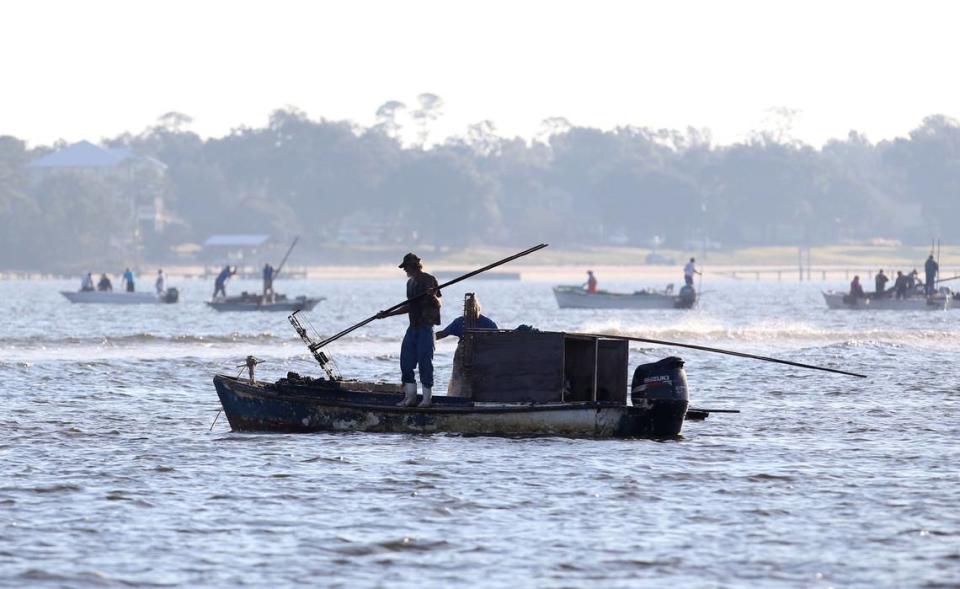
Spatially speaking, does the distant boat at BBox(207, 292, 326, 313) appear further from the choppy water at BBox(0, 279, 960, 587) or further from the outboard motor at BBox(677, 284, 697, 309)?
the choppy water at BBox(0, 279, 960, 587)

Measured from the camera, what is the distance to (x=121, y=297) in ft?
268

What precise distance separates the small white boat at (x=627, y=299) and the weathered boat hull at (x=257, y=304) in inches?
512

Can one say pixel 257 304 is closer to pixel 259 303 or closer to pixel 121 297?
pixel 259 303

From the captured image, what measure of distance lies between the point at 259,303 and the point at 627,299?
1560cm

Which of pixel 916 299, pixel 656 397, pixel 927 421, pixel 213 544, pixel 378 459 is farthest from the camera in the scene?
pixel 916 299

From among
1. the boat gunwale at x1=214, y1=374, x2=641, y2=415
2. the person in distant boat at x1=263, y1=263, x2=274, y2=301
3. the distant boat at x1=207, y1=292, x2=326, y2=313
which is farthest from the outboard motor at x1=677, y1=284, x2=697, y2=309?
the boat gunwale at x1=214, y1=374, x2=641, y2=415

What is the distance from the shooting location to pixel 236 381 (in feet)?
71.5

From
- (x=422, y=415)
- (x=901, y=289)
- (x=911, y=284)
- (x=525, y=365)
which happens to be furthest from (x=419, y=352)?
(x=911, y=284)

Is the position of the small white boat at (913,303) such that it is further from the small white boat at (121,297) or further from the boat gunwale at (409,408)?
the boat gunwale at (409,408)

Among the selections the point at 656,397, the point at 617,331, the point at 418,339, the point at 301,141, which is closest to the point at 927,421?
the point at 656,397

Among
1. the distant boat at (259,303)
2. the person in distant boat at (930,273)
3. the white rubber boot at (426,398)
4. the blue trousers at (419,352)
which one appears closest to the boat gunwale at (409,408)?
the white rubber boot at (426,398)

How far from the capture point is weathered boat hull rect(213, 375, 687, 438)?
2100 centimetres

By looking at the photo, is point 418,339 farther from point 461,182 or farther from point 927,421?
point 461,182

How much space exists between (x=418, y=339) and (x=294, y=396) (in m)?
1.75
